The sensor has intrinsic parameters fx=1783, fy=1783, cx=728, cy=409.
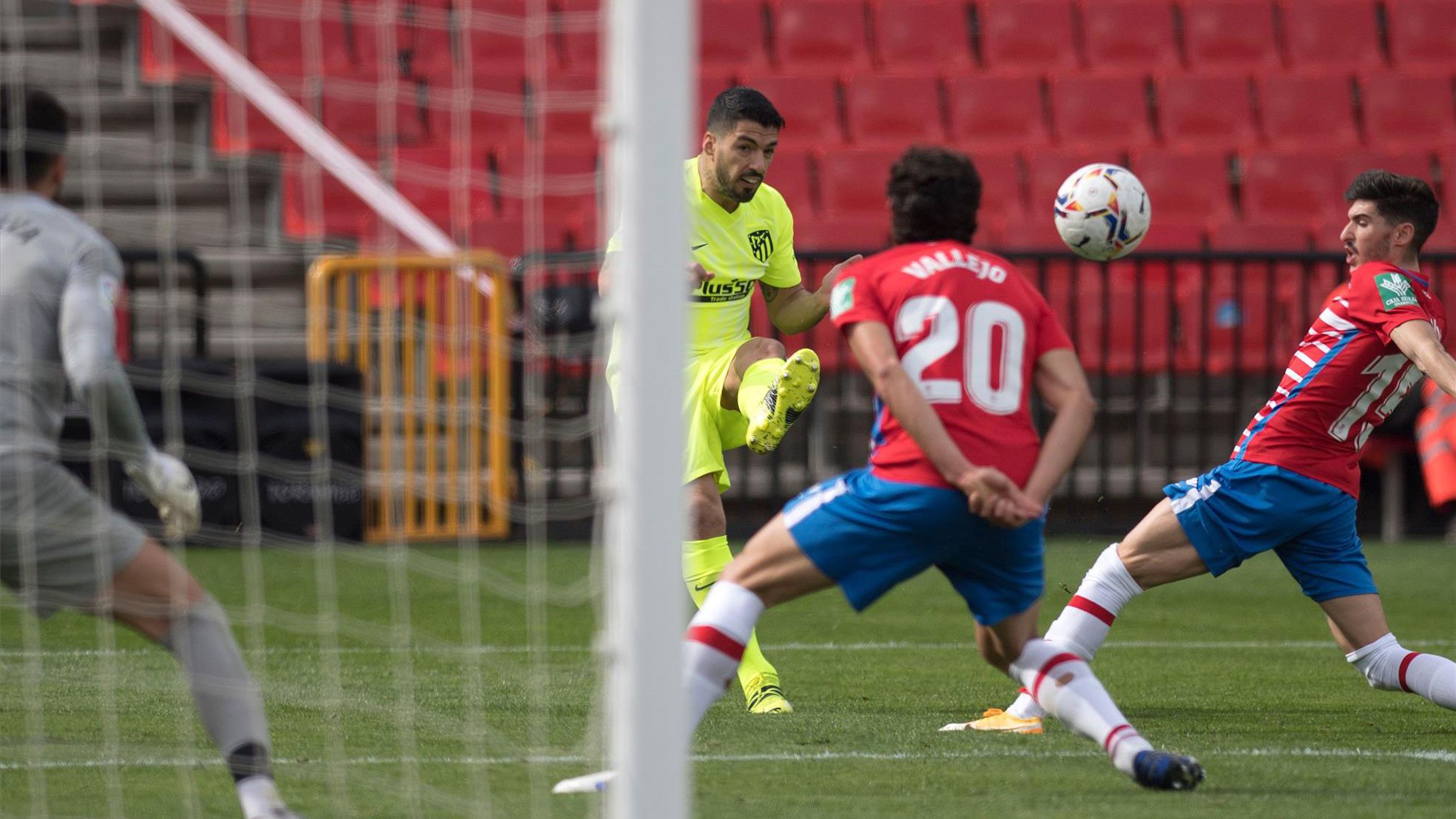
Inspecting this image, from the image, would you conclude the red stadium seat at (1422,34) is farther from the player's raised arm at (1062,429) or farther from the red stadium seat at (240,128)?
the player's raised arm at (1062,429)

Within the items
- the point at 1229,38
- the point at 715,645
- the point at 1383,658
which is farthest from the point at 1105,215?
the point at 1229,38

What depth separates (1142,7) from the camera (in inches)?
576

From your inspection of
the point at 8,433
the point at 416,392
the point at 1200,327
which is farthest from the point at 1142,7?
the point at 8,433

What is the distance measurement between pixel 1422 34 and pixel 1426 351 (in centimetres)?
1071

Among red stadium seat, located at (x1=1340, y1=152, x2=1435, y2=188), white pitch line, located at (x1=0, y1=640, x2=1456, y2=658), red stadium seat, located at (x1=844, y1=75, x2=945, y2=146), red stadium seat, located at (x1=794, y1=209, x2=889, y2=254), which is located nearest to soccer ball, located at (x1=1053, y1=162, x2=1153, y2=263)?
white pitch line, located at (x1=0, y1=640, x2=1456, y2=658)

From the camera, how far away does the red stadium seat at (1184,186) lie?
43.3 feet

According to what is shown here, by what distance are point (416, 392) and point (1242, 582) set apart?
5126 millimetres

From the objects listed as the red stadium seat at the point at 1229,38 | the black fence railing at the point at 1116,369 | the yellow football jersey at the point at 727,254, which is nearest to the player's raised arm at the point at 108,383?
the yellow football jersey at the point at 727,254

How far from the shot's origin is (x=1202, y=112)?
45.5 feet

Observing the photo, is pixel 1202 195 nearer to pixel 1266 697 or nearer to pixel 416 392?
pixel 416 392

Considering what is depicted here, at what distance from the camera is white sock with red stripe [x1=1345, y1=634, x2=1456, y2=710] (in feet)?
17.4

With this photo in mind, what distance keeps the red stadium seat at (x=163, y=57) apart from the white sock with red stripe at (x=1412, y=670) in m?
10.0

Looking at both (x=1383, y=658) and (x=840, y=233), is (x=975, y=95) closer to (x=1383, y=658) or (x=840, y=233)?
(x=840, y=233)

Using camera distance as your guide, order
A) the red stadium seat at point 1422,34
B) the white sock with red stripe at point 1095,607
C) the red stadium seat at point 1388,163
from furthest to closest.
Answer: the red stadium seat at point 1422,34 → the red stadium seat at point 1388,163 → the white sock with red stripe at point 1095,607
